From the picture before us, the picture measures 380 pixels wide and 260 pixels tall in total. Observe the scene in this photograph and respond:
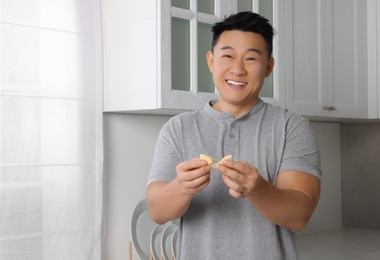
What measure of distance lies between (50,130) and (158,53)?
463 mm

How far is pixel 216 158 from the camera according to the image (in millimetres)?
1304

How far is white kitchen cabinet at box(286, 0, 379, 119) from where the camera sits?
9.30 feet

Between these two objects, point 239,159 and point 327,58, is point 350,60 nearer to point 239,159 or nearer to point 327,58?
point 327,58

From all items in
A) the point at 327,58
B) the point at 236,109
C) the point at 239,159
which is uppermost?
the point at 327,58

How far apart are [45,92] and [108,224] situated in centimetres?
60

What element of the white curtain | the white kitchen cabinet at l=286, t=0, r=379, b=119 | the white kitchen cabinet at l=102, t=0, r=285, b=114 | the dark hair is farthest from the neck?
the white kitchen cabinet at l=286, t=0, r=379, b=119

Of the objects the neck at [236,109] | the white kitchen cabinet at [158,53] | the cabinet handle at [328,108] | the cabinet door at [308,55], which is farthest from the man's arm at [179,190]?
the cabinet handle at [328,108]

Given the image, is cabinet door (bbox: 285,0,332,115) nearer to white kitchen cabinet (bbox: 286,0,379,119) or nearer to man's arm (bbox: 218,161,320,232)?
white kitchen cabinet (bbox: 286,0,379,119)

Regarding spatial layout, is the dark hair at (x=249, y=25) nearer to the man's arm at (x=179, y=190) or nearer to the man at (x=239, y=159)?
the man at (x=239, y=159)

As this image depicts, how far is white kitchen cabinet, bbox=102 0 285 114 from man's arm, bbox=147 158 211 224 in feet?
3.04

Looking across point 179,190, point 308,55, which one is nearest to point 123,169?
point 308,55

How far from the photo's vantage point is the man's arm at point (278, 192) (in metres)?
1.12

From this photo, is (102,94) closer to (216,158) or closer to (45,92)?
(45,92)

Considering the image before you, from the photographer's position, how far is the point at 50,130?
217cm
